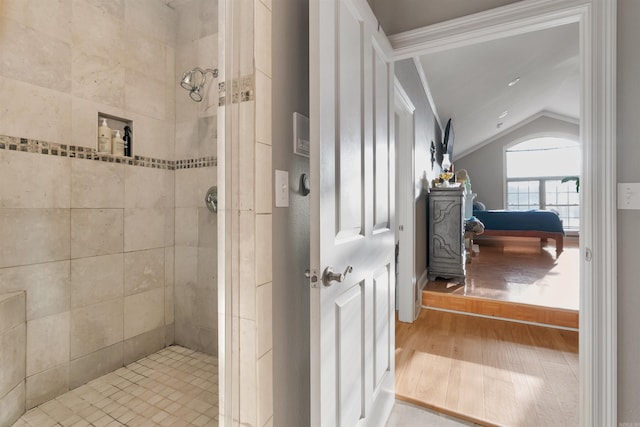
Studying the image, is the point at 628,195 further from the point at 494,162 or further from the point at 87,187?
the point at 494,162

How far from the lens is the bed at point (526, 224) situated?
5156 millimetres

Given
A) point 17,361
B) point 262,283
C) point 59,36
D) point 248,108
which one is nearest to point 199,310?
point 262,283

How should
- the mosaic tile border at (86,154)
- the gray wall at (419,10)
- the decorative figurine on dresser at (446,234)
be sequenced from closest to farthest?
the mosaic tile border at (86,154)
the gray wall at (419,10)
the decorative figurine on dresser at (446,234)

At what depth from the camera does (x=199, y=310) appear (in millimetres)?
1198

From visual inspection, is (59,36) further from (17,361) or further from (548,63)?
(548,63)

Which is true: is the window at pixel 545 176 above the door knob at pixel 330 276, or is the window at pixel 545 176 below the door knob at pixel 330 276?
above

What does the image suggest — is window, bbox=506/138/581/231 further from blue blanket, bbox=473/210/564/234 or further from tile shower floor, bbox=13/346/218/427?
Result: tile shower floor, bbox=13/346/218/427

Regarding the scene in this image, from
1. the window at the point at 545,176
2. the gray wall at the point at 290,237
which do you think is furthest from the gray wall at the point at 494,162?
the gray wall at the point at 290,237

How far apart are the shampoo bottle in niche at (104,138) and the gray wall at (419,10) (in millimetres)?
1567

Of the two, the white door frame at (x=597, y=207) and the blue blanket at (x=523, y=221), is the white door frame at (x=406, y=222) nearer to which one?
the white door frame at (x=597, y=207)

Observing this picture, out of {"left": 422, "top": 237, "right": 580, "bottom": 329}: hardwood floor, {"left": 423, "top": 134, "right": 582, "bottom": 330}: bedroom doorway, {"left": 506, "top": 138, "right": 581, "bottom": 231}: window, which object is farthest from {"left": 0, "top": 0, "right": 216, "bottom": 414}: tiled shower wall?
{"left": 506, "top": 138, "right": 581, "bottom": 231}: window

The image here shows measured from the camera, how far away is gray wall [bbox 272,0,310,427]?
3.33 feet

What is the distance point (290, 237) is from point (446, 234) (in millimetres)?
2748

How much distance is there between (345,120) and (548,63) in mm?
5113
